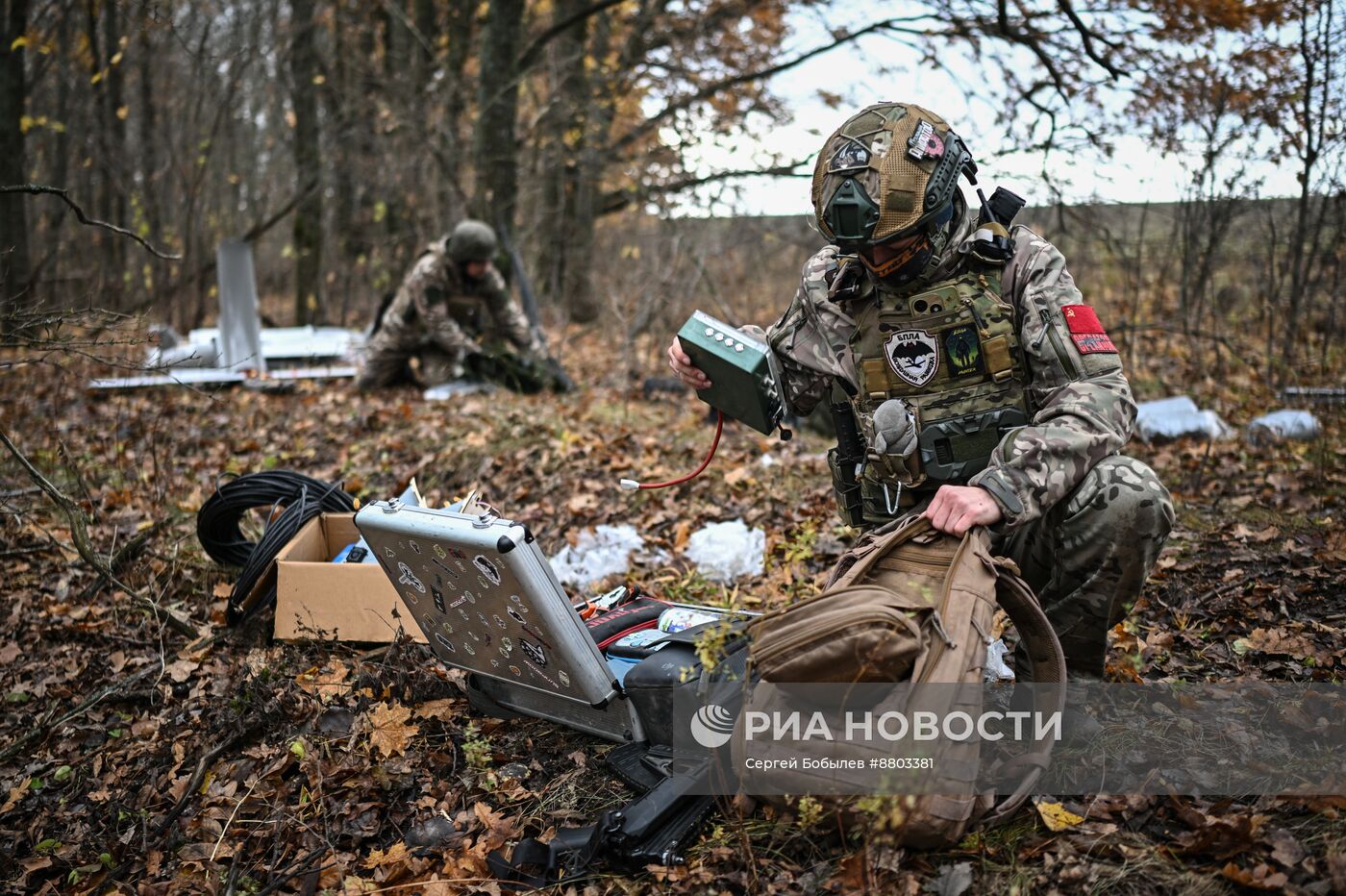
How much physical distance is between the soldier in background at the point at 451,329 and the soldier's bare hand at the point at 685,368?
5.80 m

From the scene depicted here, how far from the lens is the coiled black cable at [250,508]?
12.9ft

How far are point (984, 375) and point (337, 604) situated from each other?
8.54 ft

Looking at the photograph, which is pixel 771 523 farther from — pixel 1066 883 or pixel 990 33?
pixel 990 33

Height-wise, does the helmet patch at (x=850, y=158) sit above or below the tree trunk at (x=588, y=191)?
below

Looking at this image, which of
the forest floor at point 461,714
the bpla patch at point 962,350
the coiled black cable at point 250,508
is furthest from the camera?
the coiled black cable at point 250,508

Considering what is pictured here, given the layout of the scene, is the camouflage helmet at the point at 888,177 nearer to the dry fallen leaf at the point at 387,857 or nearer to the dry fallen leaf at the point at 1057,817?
the dry fallen leaf at the point at 1057,817

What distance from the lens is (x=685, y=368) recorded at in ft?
10.4

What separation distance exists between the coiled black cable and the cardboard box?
0.17m

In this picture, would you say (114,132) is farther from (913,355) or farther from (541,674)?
(913,355)

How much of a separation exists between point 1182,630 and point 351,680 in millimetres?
3151

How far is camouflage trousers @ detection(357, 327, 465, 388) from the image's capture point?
9109 mm

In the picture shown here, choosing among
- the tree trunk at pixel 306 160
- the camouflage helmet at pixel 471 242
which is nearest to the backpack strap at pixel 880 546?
the camouflage helmet at pixel 471 242

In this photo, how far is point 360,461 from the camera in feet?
21.5

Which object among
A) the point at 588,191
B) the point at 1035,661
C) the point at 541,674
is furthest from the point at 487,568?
the point at 588,191
